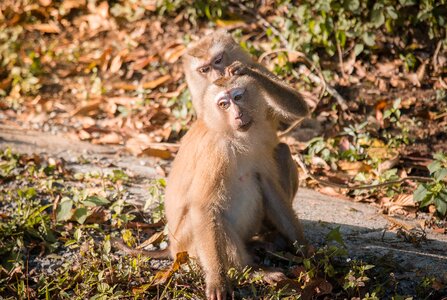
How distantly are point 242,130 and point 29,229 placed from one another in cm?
183

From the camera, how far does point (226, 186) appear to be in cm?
426

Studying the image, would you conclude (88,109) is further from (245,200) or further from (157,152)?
(245,200)

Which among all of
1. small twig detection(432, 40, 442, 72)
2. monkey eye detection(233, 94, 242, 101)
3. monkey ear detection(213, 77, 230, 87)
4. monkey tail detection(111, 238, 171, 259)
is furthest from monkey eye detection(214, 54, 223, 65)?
small twig detection(432, 40, 442, 72)

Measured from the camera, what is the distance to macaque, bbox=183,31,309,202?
4.63 m

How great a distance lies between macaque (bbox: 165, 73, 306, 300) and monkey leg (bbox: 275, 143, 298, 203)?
108 mm

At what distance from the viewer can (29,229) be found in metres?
4.77

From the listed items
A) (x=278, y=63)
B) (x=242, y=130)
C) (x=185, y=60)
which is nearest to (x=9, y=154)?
(x=185, y=60)

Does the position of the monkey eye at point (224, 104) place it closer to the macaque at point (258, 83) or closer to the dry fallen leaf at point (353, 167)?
the macaque at point (258, 83)

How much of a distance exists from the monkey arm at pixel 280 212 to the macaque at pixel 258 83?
22 cm

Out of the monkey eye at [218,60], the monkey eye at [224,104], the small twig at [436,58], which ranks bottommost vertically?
the small twig at [436,58]

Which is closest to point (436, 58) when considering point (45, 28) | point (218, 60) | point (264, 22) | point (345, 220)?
point (264, 22)

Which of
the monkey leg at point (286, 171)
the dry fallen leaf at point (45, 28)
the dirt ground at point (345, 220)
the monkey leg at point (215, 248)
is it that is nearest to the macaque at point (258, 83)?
the monkey leg at point (286, 171)

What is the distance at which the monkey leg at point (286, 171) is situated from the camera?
187 inches

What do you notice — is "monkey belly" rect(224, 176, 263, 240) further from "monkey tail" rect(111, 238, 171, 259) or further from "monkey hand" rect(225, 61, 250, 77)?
"monkey hand" rect(225, 61, 250, 77)
